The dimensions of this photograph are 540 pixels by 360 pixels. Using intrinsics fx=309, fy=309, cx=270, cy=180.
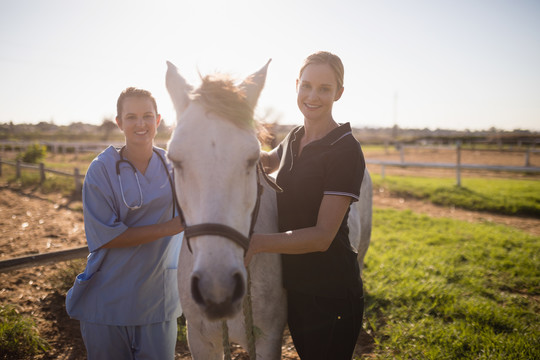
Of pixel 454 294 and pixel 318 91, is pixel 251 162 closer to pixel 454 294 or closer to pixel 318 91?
pixel 318 91

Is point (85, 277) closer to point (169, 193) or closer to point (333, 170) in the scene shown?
point (169, 193)

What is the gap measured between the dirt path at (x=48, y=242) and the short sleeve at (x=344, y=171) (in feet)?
8.50

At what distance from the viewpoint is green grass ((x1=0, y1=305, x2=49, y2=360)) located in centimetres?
307

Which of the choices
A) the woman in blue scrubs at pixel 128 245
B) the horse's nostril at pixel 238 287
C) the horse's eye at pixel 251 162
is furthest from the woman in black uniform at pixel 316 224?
the woman in blue scrubs at pixel 128 245

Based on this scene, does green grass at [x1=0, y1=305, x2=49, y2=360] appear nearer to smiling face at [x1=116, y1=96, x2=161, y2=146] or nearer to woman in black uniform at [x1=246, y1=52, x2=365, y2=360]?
smiling face at [x1=116, y1=96, x2=161, y2=146]

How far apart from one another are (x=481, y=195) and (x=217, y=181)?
1144 centimetres

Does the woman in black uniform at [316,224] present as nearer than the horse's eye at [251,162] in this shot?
No

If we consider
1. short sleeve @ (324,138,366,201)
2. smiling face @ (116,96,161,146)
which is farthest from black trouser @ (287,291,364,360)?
smiling face @ (116,96,161,146)

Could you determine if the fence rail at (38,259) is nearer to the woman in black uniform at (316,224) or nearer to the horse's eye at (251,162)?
the woman in black uniform at (316,224)

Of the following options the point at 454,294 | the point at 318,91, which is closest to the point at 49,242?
the point at 318,91

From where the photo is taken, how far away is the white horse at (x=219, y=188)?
1.31 m

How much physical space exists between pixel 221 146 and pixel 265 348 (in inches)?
54.0

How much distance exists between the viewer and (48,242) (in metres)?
6.11

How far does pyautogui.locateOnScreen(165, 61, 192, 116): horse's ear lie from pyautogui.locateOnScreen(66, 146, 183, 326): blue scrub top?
0.62 metres
